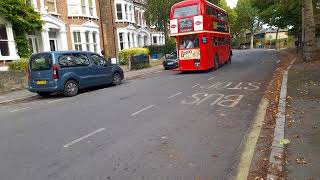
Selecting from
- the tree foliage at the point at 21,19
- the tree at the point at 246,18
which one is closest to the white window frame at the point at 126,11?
the tree foliage at the point at 21,19

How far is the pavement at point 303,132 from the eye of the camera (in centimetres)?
461

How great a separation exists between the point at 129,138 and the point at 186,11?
593 inches

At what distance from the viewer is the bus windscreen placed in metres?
20.2

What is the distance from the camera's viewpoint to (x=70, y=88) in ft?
47.1

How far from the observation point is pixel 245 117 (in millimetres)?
8281

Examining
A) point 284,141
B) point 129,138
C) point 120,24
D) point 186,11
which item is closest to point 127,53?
point 120,24

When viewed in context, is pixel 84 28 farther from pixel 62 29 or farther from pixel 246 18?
pixel 246 18

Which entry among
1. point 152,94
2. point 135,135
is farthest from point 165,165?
point 152,94

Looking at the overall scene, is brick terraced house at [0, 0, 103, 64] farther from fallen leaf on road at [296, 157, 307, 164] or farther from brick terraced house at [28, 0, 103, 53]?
fallen leaf on road at [296, 157, 307, 164]

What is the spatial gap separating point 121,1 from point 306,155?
114 ft

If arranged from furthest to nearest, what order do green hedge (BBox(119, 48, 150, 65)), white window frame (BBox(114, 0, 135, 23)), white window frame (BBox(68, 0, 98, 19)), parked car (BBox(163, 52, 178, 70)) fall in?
white window frame (BBox(114, 0, 135, 23))
green hedge (BBox(119, 48, 150, 65))
white window frame (BBox(68, 0, 98, 19))
parked car (BBox(163, 52, 178, 70))

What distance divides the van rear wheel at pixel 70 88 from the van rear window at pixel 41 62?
3.43ft

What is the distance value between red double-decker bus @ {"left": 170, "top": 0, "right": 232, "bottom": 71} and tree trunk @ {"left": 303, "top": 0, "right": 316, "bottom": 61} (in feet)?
18.7

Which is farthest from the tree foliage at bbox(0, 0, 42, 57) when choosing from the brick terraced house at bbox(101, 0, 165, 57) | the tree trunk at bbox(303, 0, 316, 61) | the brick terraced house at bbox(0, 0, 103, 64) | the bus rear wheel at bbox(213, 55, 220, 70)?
the tree trunk at bbox(303, 0, 316, 61)
